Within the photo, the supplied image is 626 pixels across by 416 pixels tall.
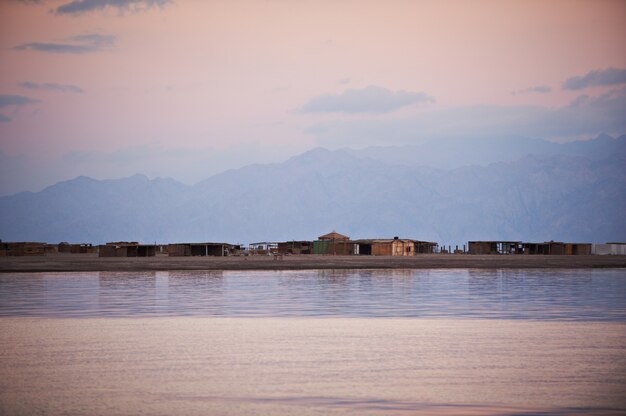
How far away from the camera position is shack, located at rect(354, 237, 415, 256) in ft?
326

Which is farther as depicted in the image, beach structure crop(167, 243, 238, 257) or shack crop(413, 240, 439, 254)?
shack crop(413, 240, 439, 254)

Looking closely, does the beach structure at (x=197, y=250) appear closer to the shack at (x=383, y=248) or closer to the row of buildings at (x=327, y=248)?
the row of buildings at (x=327, y=248)

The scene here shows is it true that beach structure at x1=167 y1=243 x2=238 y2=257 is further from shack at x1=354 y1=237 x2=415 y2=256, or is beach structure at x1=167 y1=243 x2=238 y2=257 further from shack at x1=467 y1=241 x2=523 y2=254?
shack at x1=467 y1=241 x2=523 y2=254

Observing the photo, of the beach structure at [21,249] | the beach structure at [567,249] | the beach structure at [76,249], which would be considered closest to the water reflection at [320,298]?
the beach structure at [21,249]

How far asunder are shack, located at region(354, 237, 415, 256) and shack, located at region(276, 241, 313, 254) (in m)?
7.53

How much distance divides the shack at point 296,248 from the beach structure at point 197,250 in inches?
436

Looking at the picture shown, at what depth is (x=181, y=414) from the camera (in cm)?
978

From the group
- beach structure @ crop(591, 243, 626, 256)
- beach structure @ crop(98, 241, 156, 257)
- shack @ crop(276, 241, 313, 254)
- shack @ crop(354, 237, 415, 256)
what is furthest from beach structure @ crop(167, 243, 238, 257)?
beach structure @ crop(591, 243, 626, 256)

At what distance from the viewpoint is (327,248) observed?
101812mm

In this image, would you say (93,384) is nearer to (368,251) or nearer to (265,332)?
(265,332)

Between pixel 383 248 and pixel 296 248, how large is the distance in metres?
12.6

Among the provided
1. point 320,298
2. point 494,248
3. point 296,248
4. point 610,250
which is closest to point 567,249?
point 610,250

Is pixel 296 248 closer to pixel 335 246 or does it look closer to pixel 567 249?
pixel 335 246

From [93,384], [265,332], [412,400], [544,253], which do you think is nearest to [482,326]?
[265,332]
